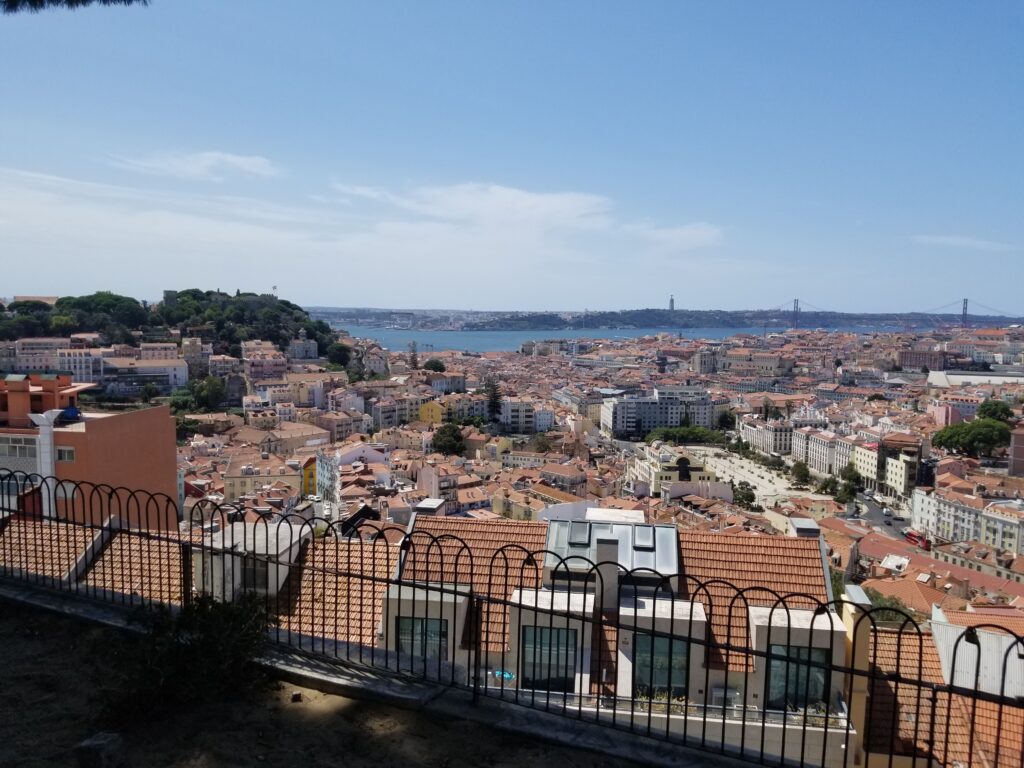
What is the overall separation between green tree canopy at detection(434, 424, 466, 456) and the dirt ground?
3075 cm

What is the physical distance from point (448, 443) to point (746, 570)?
29.8 meters

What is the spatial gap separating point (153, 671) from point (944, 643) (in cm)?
326

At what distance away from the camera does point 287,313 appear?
6028 cm

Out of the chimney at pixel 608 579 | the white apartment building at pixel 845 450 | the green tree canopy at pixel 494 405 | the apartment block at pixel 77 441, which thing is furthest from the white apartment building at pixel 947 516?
the chimney at pixel 608 579

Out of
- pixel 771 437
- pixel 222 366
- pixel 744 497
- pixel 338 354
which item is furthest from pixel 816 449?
pixel 338 354

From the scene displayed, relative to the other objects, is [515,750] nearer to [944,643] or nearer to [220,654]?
[220,654]

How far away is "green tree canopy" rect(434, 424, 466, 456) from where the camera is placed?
3341 cm

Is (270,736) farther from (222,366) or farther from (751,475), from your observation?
(222,366)

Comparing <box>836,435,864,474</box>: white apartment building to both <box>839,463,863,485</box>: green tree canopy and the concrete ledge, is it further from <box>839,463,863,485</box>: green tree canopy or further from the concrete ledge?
the concrete ledge

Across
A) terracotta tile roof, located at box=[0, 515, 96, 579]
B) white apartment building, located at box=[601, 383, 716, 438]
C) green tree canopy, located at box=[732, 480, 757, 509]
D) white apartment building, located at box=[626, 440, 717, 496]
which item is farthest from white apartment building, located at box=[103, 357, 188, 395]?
terracotta tile roof, located at box=[0, 515, 96, 579]

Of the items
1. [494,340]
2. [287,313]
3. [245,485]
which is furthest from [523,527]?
[494,340]

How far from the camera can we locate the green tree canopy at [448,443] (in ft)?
110

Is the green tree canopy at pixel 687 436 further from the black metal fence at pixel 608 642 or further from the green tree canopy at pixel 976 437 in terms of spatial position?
the black metal fence at pixel 608 642

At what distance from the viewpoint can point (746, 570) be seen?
154 inches
